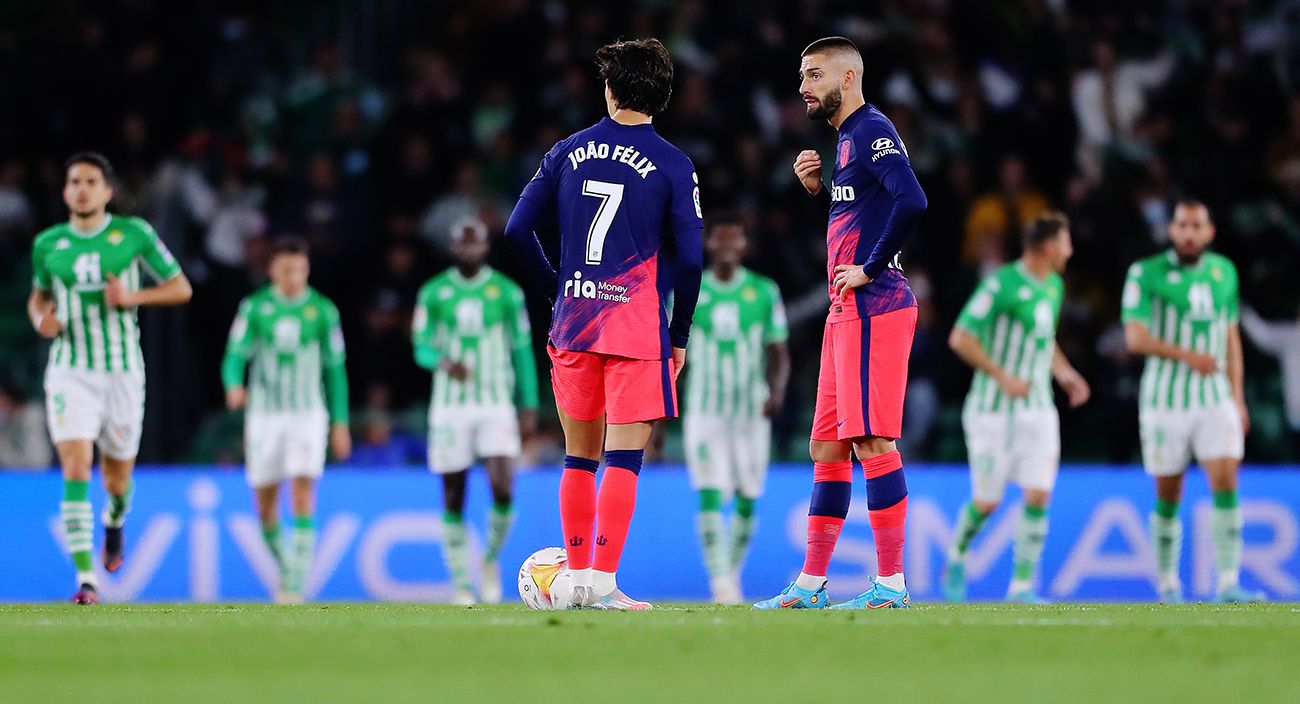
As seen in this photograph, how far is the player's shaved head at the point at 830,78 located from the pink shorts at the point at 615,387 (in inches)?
48.8

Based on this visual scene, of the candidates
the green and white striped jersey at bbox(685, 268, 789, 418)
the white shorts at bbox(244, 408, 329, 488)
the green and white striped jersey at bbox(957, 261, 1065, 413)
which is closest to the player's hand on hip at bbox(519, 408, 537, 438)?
the green and white striped jersey at bbox(685, 268, 789, 418)

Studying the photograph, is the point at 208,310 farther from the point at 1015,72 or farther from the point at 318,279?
the point at 1015,72

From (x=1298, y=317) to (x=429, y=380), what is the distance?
271 inches

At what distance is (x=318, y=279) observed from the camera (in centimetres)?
1472

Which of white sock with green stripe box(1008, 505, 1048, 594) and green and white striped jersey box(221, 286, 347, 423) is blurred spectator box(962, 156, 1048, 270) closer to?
white sock with green stripe box(1008, 505, 1048, 594)

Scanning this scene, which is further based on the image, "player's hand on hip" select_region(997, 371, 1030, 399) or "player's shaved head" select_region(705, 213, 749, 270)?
"player's shaved head" select_region(705, 213, 749, 270)

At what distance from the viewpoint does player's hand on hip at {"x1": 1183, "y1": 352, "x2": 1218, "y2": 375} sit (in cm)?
1072

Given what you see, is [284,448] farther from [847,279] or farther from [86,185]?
[847,279]

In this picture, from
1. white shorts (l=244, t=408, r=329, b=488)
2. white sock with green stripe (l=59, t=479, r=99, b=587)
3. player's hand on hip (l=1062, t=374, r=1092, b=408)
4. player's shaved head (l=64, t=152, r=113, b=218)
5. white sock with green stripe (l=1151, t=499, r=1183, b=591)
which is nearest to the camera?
white sock with green stripe (l=59, t=479, r=99, b=587)

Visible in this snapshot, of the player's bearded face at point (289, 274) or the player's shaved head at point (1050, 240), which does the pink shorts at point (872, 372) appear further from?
the player's bearded face at point (289, 274)

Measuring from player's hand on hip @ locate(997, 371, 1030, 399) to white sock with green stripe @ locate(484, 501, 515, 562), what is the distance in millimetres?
3252

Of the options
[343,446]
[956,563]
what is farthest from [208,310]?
[956,563]

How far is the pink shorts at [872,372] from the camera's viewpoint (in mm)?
7070

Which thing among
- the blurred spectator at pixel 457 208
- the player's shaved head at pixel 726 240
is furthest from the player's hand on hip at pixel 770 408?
the blurred spectator at pixel 457 208
